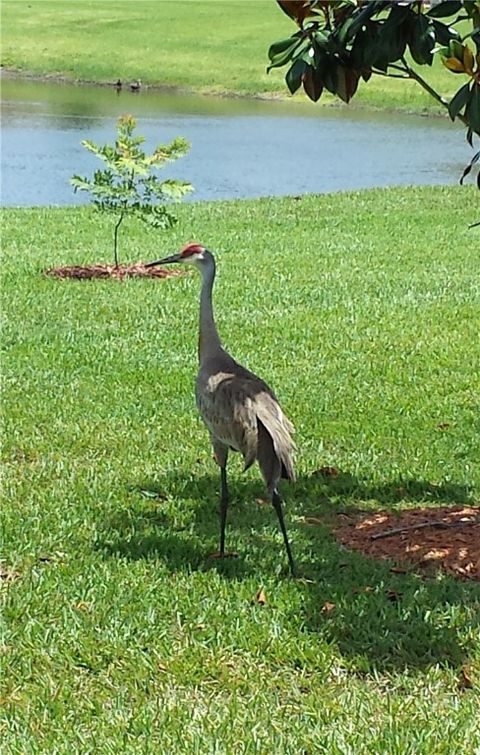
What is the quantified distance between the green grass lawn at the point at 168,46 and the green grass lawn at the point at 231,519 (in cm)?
2783

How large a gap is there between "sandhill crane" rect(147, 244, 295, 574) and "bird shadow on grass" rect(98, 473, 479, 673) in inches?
8.0

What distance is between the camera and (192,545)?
5.34 m

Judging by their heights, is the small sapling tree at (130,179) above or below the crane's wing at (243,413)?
below

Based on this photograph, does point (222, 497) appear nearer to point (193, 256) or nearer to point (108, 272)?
point (193, 256)

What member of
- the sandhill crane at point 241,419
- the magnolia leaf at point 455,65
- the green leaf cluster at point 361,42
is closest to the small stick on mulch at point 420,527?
the sandhill crane at point 241,419

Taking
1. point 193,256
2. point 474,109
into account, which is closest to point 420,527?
point 193,256

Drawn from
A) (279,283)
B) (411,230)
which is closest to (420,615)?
(279,283)

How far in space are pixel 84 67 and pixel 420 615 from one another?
3891 centimetres

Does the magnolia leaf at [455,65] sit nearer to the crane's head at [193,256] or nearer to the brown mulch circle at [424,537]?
the crane's head at [193,256]

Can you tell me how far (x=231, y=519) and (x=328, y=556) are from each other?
2.11 feet

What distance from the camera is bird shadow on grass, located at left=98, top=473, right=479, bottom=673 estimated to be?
4.46 m

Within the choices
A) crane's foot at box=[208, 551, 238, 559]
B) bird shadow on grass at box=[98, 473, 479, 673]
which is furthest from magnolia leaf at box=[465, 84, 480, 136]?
crane's foot at box=[208, 551, 238, 559]

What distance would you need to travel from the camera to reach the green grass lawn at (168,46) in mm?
39625

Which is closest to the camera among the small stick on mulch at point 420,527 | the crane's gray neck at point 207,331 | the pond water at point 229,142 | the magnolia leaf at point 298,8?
the magnolia leaf at point 298,8
